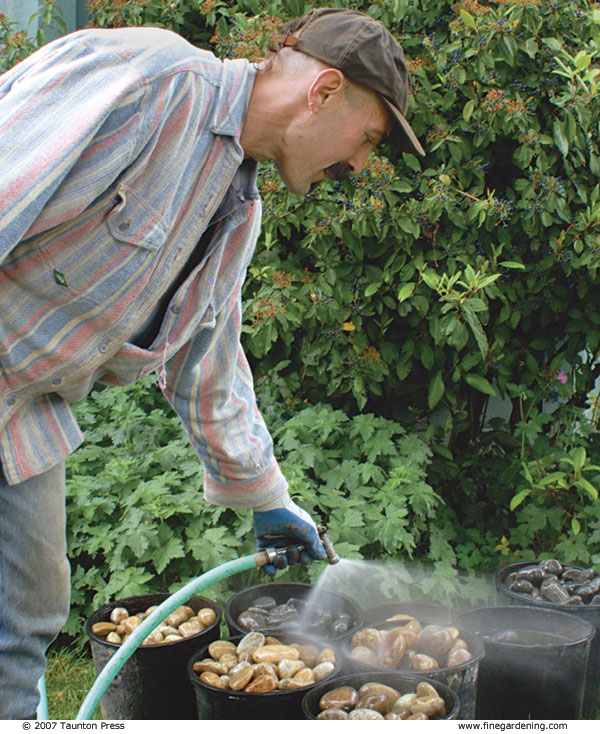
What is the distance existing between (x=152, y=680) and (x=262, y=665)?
18.2 inches

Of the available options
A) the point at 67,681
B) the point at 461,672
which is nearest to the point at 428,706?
the point at 461,672

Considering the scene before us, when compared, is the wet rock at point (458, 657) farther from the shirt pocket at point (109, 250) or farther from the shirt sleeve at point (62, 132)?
the shirt sleeve at point (62, 132)

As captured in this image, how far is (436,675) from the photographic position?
2.28 meters

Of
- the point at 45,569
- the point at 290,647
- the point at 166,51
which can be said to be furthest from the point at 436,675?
the point at 166,51

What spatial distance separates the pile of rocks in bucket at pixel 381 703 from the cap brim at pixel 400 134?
4.80 feet

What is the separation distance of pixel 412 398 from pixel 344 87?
2.60m

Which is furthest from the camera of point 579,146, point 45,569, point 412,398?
point 412,398

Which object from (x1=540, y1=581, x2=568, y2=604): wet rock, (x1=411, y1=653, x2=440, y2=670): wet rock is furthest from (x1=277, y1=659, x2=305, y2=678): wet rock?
(x1=540, y1=581, x2=568, y2=604): wet rock

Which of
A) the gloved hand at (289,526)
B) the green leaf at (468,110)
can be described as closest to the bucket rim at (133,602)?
the gloved hand at (289,526)

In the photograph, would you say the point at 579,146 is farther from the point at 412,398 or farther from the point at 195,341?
the point at 195,341

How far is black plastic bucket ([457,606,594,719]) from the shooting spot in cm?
253

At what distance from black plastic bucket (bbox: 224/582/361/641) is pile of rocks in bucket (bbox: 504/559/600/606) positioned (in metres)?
0.69

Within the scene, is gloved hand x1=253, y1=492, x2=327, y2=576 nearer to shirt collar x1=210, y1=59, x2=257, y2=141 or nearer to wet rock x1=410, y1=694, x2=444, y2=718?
wet rock x1=410, y1=694, x2=444, y2=718

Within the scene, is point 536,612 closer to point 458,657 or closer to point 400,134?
point 458,657
